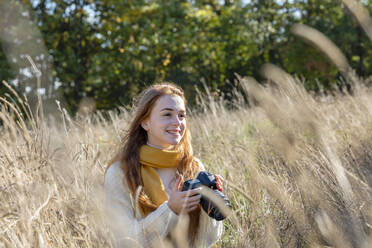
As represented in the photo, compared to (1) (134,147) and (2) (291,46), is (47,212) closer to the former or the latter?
(1) (134,147)

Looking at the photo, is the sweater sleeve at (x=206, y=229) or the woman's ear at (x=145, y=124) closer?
the sweater sleeve at (x=206, y=229)

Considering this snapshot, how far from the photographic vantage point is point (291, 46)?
48.1 feet

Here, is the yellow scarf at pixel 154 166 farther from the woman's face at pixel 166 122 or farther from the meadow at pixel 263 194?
the meadow at pixel 263 194

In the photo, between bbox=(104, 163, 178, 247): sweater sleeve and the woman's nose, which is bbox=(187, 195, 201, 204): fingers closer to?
bbox=(104, 163, 178, 247): sweater sleeve

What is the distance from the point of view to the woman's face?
206 cm

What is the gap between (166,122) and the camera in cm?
206

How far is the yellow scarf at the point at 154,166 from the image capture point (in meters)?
1.96

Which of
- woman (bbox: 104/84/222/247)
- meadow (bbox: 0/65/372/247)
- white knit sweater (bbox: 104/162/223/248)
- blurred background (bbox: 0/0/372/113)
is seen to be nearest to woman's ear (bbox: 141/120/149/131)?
woman (bbox: 104/84/222/247)

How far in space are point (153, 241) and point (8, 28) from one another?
1046 centimetres

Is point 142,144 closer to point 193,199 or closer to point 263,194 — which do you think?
point 193,199

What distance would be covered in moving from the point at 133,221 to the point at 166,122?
52 centimetres

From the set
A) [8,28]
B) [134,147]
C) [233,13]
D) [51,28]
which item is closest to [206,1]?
[233,13]

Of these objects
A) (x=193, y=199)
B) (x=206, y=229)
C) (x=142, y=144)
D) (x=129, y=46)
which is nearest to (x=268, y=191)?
(x=193, y=199)

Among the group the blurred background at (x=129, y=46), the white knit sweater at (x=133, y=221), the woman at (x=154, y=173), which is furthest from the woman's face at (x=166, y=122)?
the blurred background at (x=129, y=46)
